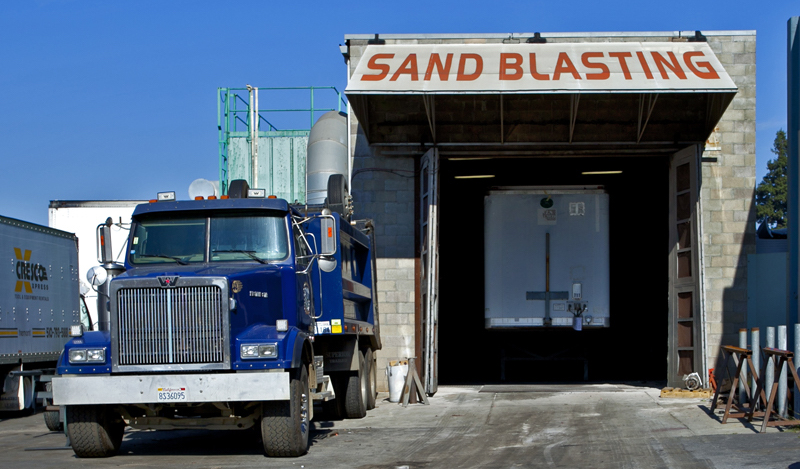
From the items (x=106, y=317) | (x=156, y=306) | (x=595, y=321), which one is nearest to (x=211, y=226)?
(x=156, y=306)

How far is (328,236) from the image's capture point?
10.2 m

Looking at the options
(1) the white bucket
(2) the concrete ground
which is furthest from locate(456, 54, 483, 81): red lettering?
(2) the concrete ground

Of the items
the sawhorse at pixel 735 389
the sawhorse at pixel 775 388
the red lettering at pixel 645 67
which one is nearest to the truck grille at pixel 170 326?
the sawhorse at pixel 775 388

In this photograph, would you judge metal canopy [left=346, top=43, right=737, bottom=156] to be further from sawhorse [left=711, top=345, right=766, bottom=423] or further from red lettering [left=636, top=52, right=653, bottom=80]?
sawhorse [left=711, top=345, right=766, bottom=423]

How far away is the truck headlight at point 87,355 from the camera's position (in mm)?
9266

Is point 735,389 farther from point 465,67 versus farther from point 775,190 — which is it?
point 775,190

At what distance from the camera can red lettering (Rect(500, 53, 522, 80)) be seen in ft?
53.5

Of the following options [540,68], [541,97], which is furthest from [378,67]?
[541,97]

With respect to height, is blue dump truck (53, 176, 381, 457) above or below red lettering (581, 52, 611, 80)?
below

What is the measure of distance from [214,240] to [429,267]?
7782mm

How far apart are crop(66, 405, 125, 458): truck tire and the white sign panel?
8.35 m

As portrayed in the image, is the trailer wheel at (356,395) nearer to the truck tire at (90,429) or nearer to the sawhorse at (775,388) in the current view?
the truck tire at (90,429)

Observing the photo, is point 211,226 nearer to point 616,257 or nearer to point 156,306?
point 156,306

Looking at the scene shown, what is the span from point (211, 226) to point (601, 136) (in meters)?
10.8
